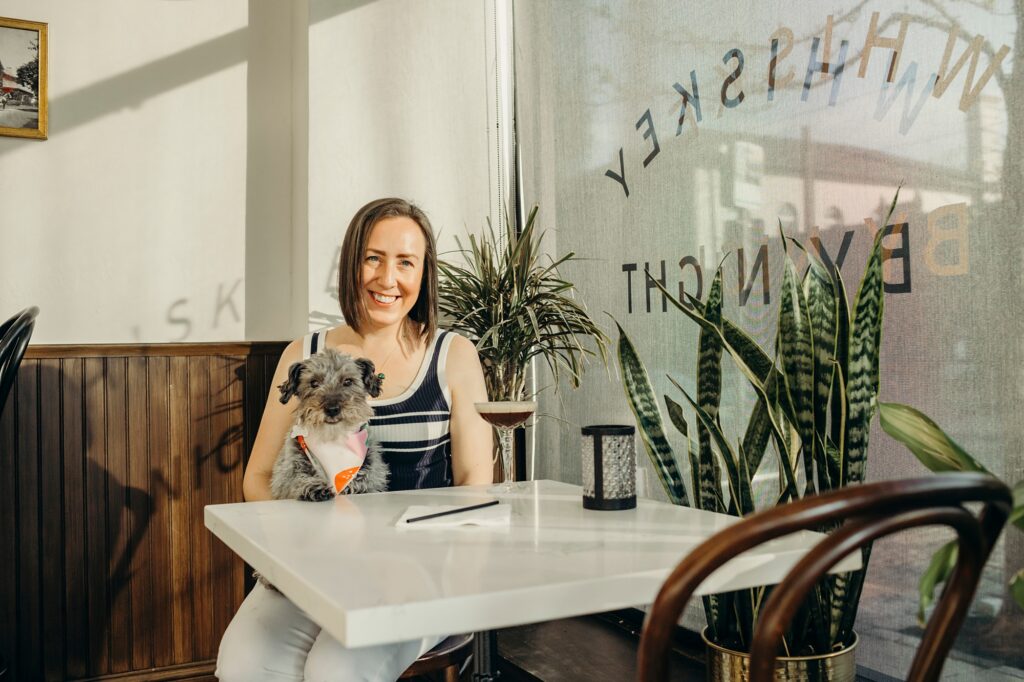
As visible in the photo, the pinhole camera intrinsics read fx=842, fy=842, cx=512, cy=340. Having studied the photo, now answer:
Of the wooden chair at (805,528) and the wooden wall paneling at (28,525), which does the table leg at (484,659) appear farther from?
the wooden wall paneling at (28,525)

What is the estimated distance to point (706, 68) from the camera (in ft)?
8.27

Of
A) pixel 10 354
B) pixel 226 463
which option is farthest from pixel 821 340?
pixel 226 463

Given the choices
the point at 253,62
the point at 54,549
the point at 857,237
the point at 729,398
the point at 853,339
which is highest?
the point at 253,62

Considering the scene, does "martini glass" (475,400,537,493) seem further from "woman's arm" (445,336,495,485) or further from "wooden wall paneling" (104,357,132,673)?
"wooden wall paneling" (104,357,132,673)

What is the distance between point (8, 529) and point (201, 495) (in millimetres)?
543

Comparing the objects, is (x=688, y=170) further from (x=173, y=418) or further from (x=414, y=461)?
(x=173, y=418)

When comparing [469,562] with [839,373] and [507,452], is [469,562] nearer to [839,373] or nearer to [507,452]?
[507,452]

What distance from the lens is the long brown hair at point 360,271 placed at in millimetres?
2123

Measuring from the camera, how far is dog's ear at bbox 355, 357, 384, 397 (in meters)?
1.64

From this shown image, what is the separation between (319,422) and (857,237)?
4.46 feet

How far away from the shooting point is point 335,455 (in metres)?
1.60

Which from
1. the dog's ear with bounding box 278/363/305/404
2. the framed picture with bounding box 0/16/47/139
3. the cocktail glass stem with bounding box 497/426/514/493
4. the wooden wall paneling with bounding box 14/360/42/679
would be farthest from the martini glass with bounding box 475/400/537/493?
the framed picture with bounding box 0/16/47/139

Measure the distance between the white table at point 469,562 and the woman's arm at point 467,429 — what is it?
50cm

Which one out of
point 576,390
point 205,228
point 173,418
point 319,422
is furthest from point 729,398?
point 205,228
